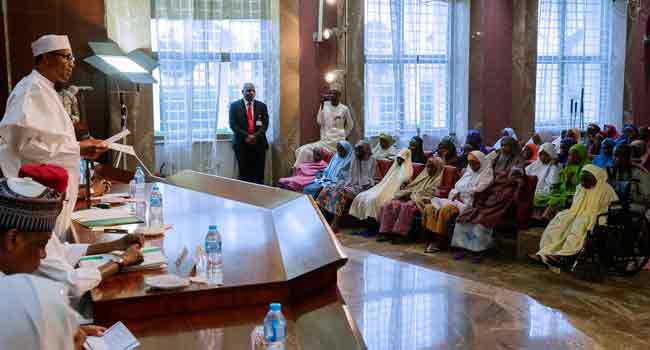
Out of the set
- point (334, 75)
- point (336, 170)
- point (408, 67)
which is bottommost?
point (336, 170)

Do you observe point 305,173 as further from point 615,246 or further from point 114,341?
point 114,341

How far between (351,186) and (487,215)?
1.88 m

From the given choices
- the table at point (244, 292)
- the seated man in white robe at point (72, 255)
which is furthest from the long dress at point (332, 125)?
the seated man in white robe at point (72, 255)

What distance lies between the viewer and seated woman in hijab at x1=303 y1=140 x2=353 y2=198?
7.88m

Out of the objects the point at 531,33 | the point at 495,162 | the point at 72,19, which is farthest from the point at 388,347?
the point at 531,33

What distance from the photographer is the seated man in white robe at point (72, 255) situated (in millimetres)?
1831

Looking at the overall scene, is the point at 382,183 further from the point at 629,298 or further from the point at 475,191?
the point at 629,298

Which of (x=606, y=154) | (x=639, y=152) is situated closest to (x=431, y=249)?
(x=606, y=154)

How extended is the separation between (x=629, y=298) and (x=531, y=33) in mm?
6421

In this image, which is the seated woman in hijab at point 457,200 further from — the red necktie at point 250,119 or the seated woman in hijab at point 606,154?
the red necktie at point 250,119

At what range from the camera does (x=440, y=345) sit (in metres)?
3.52

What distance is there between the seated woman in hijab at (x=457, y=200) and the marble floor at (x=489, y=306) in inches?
16.4

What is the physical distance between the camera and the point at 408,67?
1045 centimetres

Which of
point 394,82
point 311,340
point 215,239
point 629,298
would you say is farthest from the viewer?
point 394,82
